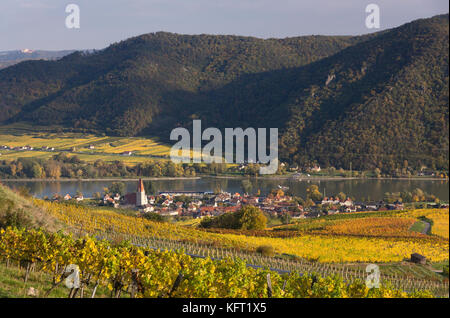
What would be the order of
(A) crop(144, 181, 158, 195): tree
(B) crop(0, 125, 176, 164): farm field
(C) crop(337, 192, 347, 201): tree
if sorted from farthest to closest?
(B) crop(0, 125, 176, 164): farm field, (A) crop(144, 181, 158, 195): tree, (C) crop(337, 192, 347, 201): tree

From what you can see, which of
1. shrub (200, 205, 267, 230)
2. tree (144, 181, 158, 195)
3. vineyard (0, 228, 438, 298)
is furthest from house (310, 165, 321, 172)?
vineyard (0, 228, 438, 298)

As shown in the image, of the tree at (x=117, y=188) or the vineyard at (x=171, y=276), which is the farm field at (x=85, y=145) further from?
the vineyard at (x=171, y=276)

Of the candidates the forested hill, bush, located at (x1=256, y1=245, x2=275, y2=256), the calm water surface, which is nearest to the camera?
bush, located at (x1=256, y1=245, x2=275, y2=256)

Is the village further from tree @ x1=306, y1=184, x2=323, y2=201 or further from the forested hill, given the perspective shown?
the forested hill
